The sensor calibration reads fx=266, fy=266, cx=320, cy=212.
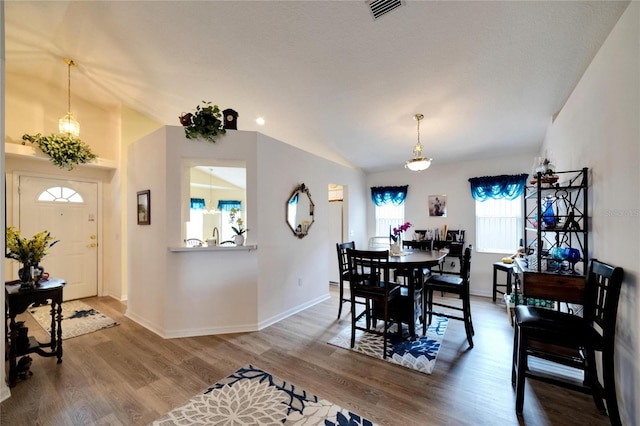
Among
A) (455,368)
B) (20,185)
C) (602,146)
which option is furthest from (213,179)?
(602,146)

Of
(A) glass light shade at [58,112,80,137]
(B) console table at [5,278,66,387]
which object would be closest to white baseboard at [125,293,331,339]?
(B) console table at [5,278,66,387]

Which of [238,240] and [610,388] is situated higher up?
[238,240]

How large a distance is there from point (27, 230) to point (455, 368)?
601cm

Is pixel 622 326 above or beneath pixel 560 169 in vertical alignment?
beneath

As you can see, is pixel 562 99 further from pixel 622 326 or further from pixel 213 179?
pixel 213 179

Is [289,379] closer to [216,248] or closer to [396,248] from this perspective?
[216,248]

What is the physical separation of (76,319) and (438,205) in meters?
5.96

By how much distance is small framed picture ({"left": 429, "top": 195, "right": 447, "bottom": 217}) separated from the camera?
5.05 metres

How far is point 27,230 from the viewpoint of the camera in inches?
160

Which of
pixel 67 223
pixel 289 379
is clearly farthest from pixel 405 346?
pixel 67 223

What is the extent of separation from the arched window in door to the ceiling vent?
5.33 metres

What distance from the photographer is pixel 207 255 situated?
10.1 ft

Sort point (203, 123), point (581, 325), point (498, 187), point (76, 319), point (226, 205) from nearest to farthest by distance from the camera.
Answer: point (581, 325) → point (203, 123) → point (76, 319) → point (498, 187) → point (226, 205)

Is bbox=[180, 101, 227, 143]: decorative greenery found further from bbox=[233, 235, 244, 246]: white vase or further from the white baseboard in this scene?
the white baseboard
